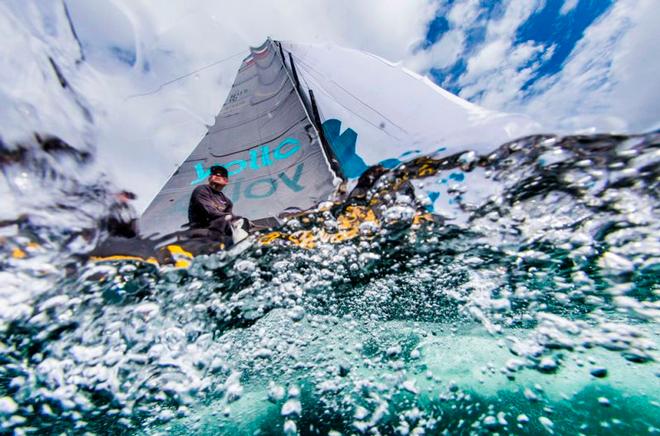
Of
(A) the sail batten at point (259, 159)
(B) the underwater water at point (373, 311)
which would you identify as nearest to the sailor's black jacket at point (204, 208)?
(B) the underwater water at point (373, 311)

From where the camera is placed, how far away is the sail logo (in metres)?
7.84

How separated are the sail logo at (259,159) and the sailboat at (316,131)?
0.03 meters

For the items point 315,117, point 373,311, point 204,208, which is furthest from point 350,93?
point 373,311

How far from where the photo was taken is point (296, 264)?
3.75m

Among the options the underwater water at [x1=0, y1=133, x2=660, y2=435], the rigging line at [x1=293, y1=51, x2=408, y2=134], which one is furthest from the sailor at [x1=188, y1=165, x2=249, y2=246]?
the rigging line at [x1=293, y1=51, x2=408, y2=134]

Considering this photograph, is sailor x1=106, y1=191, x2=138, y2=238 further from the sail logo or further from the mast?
the sail logo

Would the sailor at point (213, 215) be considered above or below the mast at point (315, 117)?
below

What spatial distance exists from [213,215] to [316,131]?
4.50m

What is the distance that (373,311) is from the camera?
5129 mm

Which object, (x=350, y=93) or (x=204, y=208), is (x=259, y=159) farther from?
(x=204, y=208)

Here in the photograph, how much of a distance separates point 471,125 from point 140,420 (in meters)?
6.67

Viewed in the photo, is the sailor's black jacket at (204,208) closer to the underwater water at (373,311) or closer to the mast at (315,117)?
the underwater water at (373,311)

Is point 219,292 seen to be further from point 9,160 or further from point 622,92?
point 622,92

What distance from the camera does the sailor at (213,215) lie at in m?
3.54
